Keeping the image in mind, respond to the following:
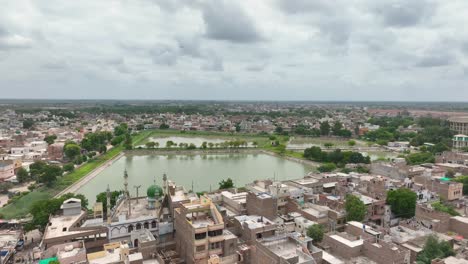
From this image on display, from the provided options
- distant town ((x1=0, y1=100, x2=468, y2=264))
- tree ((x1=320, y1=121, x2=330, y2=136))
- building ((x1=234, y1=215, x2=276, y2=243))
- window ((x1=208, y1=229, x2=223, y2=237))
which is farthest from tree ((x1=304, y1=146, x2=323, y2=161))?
window ((x1=208, y1=229, x2=223, y2=237))

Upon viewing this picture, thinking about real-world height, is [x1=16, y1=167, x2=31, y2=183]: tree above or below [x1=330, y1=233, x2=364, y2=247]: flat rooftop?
below

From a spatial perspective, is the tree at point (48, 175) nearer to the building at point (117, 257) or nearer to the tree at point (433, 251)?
the building at point (117, 257)

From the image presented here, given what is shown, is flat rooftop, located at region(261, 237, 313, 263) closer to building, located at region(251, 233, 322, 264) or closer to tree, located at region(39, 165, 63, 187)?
building, located at region(251, 233, 322, 264)

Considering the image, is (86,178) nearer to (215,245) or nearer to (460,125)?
(215,245)

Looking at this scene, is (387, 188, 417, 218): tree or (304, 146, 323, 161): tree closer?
(387, 188, 417, 218): tree

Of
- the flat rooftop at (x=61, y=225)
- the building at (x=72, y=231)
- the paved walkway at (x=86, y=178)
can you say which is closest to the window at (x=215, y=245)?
the building at (x=72, y=231)
